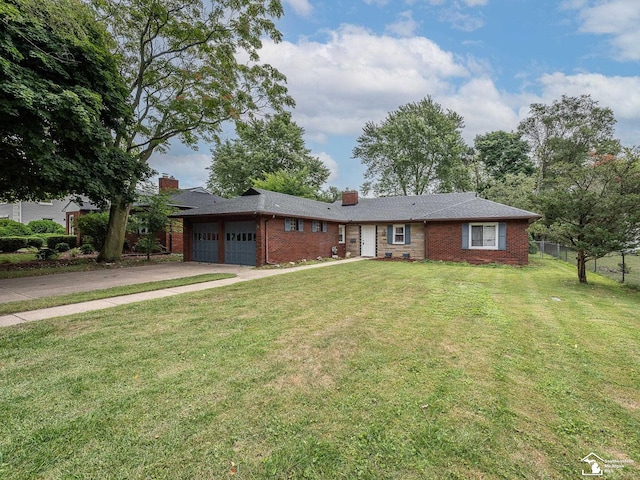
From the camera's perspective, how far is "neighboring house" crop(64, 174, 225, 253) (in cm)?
1762

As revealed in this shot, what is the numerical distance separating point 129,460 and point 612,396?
422cm

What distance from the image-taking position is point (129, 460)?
2.07 m

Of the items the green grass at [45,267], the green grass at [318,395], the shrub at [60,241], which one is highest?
the shrub at [60,241]

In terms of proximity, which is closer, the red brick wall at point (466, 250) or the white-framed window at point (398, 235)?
the red brick wall at point (466, 250)

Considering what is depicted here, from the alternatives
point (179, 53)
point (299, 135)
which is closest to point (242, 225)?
point (179, 53)

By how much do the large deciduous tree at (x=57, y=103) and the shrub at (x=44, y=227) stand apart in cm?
1800

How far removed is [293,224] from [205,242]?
4.78m

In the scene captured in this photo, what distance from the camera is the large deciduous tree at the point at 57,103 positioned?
752cm

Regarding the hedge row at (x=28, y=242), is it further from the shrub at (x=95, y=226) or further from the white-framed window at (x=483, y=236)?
the white-framed window at (x=483, y=236)

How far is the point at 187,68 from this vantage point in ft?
48.5

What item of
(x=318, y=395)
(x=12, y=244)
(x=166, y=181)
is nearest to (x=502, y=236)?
(x=318, y=395)


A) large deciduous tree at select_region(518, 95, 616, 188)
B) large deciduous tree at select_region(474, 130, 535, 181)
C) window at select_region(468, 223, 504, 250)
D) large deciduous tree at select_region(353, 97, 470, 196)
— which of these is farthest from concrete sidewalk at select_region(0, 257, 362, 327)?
large deciduous tree at select_region(474, 130, 535, 181)

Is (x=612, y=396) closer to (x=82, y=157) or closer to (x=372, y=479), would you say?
(x=372, y=479)

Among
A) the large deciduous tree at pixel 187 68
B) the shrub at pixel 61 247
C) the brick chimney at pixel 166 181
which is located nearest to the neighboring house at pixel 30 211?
the shrub at pixel 61 247
